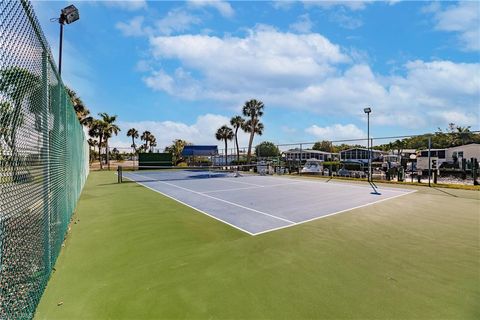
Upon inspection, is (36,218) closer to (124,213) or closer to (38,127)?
(38,127)

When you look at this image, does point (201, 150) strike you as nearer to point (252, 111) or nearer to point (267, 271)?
point (252, 111)

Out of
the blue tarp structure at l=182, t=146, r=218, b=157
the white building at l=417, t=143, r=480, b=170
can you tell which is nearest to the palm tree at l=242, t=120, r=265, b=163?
the blue tarp structure at l=182, t=146, r=218, b=157

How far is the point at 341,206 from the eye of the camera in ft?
27.3

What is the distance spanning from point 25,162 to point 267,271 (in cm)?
304

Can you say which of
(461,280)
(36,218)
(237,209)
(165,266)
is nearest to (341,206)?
(237,209)

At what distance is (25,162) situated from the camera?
7.55 ft

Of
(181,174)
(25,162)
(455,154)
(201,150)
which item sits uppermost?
(201,150)

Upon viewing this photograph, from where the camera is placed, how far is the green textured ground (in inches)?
107

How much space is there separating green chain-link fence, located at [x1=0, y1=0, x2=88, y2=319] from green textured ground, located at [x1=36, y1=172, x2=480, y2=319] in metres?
0.46

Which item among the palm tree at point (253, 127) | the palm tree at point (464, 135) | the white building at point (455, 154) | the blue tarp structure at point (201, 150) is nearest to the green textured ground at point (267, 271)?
the palm tree at point (464, 135)

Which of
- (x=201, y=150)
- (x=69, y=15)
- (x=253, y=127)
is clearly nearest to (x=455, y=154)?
(x=253, y=127)

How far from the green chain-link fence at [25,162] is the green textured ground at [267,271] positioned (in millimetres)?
455

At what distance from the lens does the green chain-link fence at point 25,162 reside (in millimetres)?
1821

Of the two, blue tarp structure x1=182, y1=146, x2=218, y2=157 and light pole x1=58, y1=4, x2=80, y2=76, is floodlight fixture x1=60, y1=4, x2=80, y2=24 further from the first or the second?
blue tarp structure x1=182, y1=146, x2=218, y2=157
